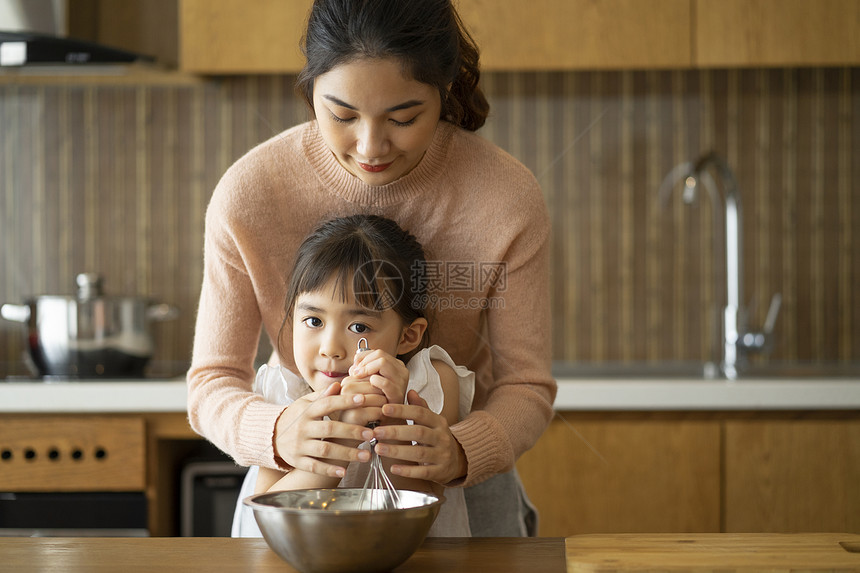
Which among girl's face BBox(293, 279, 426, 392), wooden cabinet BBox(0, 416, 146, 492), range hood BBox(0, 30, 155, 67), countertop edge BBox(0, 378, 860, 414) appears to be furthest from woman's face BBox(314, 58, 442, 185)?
range hood BBox(0, 30, 155, 67)

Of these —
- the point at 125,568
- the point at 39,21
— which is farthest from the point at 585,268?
the point at 125,568

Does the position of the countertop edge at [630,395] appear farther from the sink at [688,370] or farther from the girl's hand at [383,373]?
the girl's hand at [383,373]

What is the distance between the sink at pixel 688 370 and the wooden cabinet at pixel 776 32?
2.09 feet

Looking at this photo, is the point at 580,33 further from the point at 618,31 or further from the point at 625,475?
the point at 625,475

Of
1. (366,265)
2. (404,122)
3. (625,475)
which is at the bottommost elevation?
(625,475)

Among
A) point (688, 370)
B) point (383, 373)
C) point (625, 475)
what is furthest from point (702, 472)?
point (383, 373)

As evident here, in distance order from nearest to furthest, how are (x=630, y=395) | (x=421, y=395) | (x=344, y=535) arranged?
(x=344, y=535) → (x=421, y=395) → (x=630, y=395)

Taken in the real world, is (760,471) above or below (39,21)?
below

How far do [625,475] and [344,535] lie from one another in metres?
1.15

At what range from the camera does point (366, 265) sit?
32.2 inches

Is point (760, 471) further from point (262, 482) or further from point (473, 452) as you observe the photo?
point (262, 482)

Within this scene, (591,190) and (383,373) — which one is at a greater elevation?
(591,190)

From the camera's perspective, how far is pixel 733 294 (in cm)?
201

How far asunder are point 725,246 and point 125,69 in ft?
4.55
